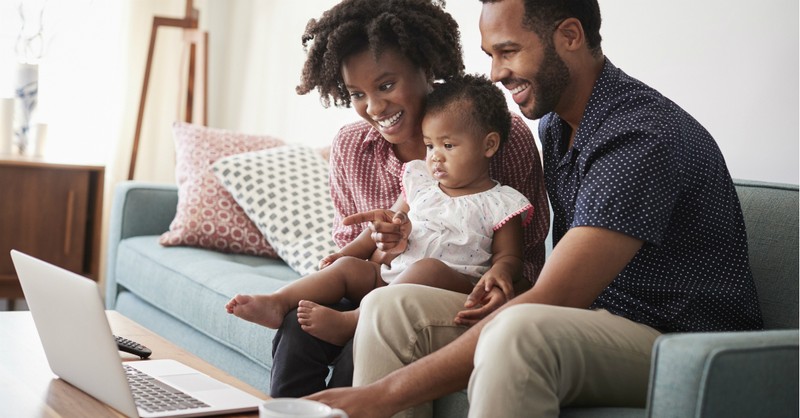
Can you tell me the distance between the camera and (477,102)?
1.82m

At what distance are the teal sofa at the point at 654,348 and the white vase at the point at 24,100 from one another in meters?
0.94

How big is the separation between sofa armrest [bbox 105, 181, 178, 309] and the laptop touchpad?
170 centimetres

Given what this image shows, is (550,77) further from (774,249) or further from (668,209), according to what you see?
(774,249)

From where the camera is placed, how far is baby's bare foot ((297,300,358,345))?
1.69 metres

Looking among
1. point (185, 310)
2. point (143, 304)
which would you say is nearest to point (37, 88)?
point (143, 304)

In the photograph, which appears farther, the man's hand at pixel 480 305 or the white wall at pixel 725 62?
the white wall at pixel 725 62

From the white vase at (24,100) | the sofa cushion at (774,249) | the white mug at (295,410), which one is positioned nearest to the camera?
the white mug at (295,410)

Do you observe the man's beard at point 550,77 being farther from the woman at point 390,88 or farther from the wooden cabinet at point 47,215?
the wooden cabinet at point 47,215

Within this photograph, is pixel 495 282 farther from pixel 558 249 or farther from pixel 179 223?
pixel 179 223

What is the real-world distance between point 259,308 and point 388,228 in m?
0.28

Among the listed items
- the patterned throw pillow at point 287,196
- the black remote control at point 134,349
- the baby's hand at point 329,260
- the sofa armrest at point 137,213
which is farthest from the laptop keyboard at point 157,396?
the sofa armrest at point 137,213

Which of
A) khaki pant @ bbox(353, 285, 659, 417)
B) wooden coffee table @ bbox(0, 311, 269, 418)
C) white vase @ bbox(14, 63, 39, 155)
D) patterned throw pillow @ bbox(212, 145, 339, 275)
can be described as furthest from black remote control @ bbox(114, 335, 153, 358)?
white vase @ bbox(14, 63, 39, 155)

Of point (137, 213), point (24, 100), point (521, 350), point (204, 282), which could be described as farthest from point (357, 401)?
point (24, 100)

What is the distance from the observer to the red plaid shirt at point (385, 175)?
1.92 metres
